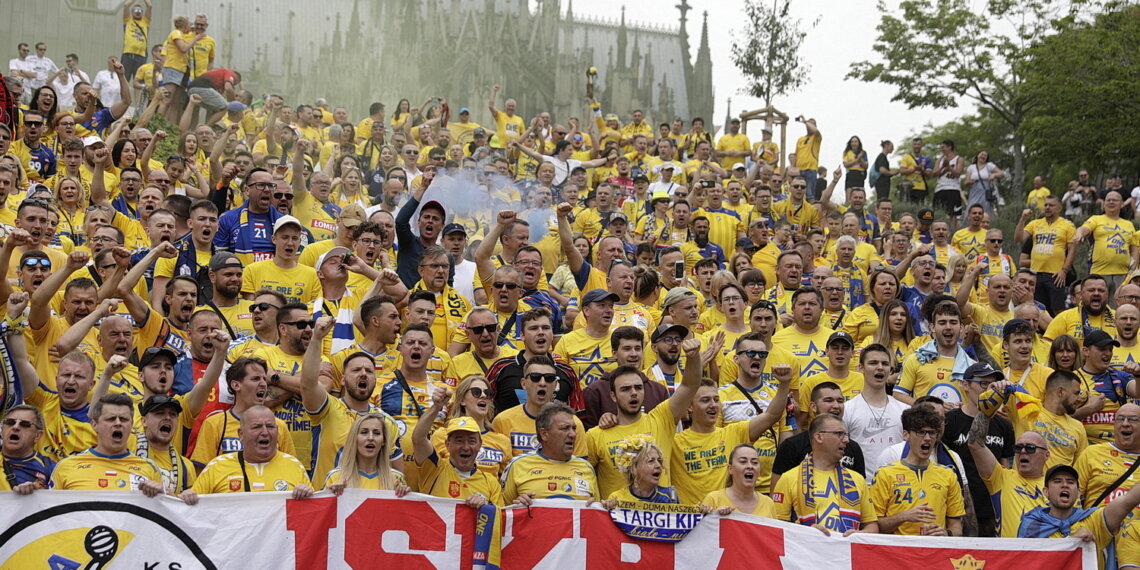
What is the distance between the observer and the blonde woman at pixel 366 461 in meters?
7.68

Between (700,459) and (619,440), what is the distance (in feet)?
2.24

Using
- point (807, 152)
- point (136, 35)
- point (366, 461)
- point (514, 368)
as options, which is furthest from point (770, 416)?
point (136, 35)

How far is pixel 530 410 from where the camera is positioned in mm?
8922

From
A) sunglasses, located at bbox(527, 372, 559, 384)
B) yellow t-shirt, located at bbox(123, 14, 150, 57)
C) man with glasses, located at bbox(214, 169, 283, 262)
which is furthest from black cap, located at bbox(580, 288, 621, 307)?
yellow t-shirt, located at bbox(123, 14, 150, 57)

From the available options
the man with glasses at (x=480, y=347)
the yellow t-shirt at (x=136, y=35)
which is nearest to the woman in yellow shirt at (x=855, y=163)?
the yellow t-shirt at (x=136, y=35)

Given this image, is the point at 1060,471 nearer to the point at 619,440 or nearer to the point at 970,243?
the point at 619,440

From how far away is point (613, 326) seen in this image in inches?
430

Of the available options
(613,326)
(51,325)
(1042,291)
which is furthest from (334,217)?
(1042,291)

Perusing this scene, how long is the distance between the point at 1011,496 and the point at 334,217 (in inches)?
338

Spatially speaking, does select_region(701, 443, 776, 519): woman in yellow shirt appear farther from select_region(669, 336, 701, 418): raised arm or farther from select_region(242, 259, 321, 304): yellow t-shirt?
select_region(242, 259, 321, 304): yellow t-shirt

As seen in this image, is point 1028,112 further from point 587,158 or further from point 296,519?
point 296,519

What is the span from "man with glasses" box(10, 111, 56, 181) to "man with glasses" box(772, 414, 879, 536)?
10.1 meters

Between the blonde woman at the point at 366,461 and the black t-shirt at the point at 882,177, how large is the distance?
1828cm

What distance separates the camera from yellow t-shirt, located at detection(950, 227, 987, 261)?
16625 millimetres
